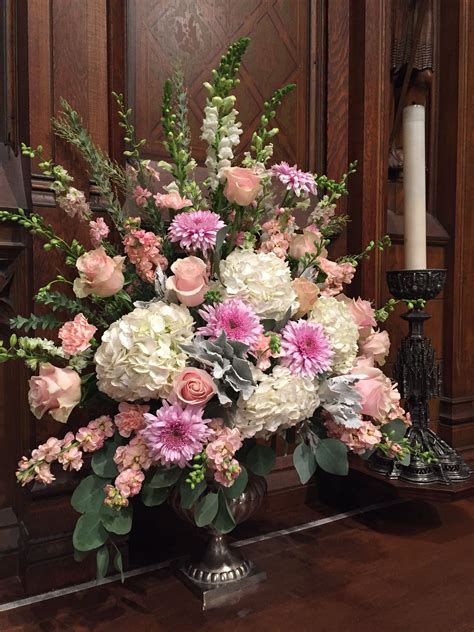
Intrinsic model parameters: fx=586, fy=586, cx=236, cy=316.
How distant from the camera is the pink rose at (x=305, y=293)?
0.85 metres

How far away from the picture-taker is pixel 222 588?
855mm

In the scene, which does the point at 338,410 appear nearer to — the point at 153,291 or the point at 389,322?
the point at 153,291

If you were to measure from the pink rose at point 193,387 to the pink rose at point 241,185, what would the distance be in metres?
0.27

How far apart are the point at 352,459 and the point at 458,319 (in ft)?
1.55

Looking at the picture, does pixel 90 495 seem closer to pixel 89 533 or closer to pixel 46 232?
pixel 89 533

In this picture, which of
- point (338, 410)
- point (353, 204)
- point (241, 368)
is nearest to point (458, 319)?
point (353, 204)

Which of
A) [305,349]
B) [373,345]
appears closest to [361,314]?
[373,345]

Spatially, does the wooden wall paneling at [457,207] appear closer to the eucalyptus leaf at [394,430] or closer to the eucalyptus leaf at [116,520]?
the eucalyptus leaf at [394,430]

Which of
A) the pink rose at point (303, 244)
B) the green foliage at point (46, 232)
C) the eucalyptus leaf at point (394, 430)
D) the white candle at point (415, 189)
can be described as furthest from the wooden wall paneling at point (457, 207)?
the green foliage at point (46, 232)

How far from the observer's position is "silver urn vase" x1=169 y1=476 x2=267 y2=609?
846 mm

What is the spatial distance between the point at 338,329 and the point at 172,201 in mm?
299

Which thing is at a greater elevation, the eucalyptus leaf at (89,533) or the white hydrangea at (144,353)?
the white hydrangea at (144,353)

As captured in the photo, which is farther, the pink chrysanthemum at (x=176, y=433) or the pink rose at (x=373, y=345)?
the pink rose at (x=373, y=345)

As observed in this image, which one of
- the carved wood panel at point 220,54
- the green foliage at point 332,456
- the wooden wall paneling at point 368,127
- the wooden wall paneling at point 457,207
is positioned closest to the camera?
the green foliage at point 332,456
